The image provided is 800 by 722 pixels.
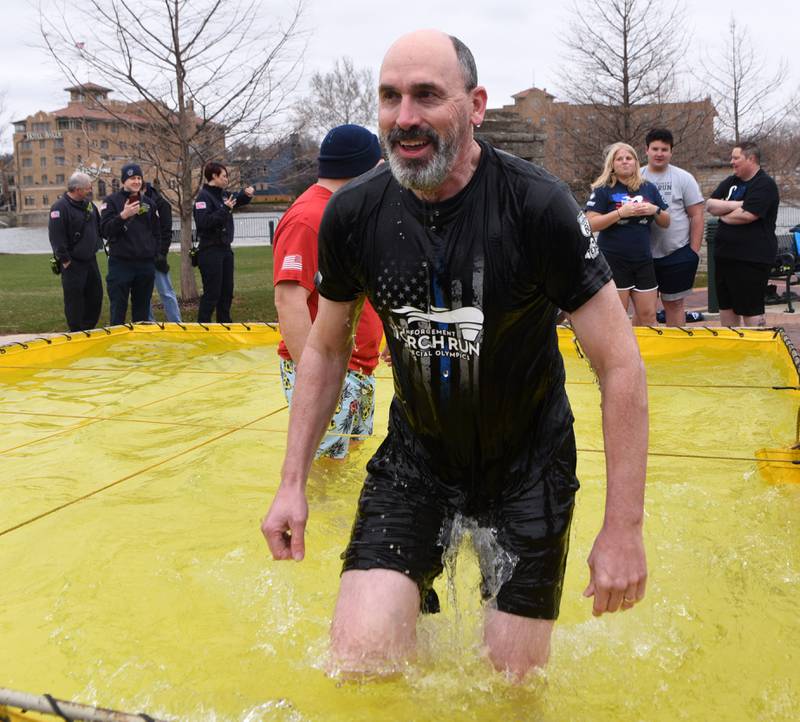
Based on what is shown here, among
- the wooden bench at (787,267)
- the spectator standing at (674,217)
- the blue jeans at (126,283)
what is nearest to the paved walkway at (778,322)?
the wooden bench at (787,267)

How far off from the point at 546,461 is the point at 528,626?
48 centimetres

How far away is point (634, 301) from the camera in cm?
809

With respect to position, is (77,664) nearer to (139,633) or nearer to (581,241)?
(139,633)

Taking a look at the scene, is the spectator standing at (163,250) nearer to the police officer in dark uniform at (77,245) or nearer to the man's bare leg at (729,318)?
the police officer in dark uniform at (77,245)

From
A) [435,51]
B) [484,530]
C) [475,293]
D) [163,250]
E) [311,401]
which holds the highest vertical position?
[435,51]

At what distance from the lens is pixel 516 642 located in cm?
248

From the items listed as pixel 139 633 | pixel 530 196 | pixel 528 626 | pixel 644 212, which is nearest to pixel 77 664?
pixel 139 633

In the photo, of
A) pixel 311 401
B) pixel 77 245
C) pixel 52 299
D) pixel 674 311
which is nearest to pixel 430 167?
pixel 311 401

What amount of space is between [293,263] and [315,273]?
12 centimetres

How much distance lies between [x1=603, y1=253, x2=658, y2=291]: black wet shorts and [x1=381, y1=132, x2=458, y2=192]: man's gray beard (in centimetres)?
576

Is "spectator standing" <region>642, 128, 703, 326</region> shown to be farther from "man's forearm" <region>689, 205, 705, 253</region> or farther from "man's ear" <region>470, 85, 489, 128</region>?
"man's ear" <region>470, 85, 489, 128</region>

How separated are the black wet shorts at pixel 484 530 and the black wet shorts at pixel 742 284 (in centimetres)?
610

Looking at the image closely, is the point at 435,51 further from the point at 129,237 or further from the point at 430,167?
the point at 129,237

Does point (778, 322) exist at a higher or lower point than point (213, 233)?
lower
